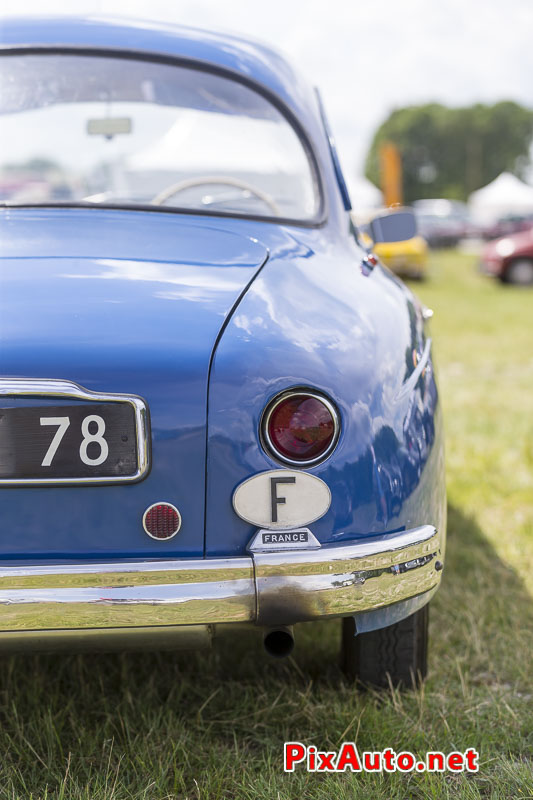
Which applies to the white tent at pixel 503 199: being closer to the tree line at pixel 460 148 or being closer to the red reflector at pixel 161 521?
the red reflector at pixel 161 521

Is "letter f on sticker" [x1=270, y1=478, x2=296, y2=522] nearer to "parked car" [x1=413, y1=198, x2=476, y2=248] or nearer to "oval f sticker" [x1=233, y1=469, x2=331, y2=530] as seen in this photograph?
"oval f sticker" [x1=233, y1=469, x2=331, y2=530]

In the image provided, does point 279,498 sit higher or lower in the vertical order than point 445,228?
higher

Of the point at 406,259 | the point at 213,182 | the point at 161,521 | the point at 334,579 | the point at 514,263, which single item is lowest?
the point at 514,263

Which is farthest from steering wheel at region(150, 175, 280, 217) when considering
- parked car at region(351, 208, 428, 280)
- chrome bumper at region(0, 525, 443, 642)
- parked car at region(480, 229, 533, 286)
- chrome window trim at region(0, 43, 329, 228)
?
parked car at region(480, 229, 533, 286)

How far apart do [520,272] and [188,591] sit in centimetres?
1586

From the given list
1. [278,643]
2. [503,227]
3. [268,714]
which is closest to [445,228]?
[503,227]

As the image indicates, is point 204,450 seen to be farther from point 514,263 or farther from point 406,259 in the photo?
point 514,263

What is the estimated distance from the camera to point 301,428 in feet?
5.89

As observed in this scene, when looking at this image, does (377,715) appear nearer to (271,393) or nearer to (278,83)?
(271,393)

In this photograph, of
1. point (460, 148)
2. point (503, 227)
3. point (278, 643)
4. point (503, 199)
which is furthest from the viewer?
point (460, 148)

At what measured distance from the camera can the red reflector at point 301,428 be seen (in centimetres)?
179

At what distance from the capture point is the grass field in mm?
1964

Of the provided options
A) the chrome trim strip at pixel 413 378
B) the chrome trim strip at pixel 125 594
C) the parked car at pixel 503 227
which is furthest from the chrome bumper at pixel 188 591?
the parked car at pixel 503 227

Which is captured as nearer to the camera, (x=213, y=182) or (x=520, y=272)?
(x=213, y=182)
